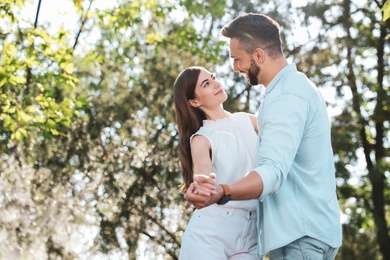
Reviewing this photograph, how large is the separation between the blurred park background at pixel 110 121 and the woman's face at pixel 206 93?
658cm

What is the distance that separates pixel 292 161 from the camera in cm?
287

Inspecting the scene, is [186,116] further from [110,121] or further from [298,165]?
[110,121]

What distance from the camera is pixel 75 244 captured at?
38.5ft

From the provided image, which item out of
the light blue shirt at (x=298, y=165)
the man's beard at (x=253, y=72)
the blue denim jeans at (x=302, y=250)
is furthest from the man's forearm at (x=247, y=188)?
the man's beard at (x=253, y=72)

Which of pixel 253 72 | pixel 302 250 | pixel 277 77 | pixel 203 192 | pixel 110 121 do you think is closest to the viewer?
pixel 203 192

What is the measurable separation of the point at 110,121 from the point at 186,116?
29.4 feet

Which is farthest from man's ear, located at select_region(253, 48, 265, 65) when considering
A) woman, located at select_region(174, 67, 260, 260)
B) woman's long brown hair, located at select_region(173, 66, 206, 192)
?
woman's long brown hair, located at select_region(173, 66, 206, 192)

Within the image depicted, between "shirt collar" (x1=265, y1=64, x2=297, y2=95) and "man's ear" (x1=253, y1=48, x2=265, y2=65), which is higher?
"man's ear" (x1=253, y1=48, x2=265, y2=65)

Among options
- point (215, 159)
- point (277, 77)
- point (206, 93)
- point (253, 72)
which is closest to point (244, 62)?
point (253, 72)

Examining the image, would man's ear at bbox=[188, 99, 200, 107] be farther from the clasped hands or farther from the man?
the clasped hands

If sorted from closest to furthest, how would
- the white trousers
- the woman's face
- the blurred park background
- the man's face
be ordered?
the man's face → the white trousers → the woman's face → the blurred park background

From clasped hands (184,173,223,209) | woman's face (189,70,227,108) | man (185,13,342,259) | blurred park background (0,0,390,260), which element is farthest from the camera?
blurred park background (0,0,390,260)

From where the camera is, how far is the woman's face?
3.97 m

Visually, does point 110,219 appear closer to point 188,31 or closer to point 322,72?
point 188,31
